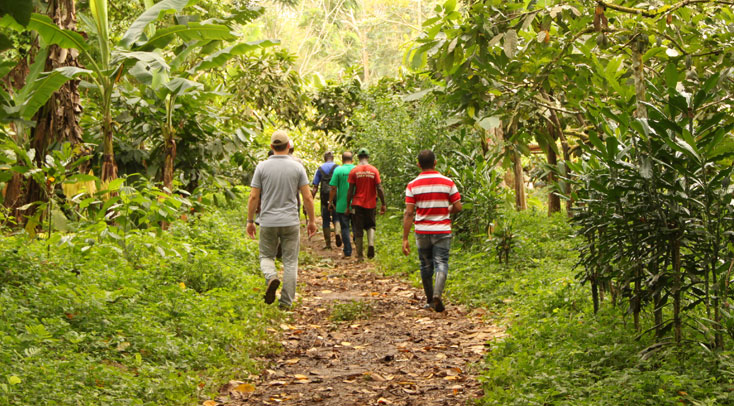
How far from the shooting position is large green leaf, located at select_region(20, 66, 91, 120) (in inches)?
301

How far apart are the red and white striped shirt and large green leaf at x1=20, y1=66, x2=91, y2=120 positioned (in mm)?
4116

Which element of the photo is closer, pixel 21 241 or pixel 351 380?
pixel 351 380

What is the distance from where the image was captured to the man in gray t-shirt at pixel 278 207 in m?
7.95

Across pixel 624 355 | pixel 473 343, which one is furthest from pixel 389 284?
pixel 624 355

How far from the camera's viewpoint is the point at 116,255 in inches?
317

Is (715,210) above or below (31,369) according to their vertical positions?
above

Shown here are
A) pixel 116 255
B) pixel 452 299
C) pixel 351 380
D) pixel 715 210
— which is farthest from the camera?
pixel 452 299

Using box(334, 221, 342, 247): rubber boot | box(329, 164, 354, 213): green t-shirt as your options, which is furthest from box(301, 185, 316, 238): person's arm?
box(334, 221, 342, 247): rubber boot

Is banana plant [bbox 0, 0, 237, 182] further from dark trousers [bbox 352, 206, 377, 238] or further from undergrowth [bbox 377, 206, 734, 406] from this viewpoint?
dark trousers [bbox 352, 206, 377, 238]

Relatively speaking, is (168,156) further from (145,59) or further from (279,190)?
(279,190)

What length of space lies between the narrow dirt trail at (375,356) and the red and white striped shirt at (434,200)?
3.49 ft

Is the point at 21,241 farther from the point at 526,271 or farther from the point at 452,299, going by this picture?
the point at 526,271

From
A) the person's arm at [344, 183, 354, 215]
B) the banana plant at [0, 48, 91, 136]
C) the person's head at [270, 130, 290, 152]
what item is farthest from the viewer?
the person's arm at [344, 183, 354, 215]

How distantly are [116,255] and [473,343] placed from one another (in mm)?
4285
